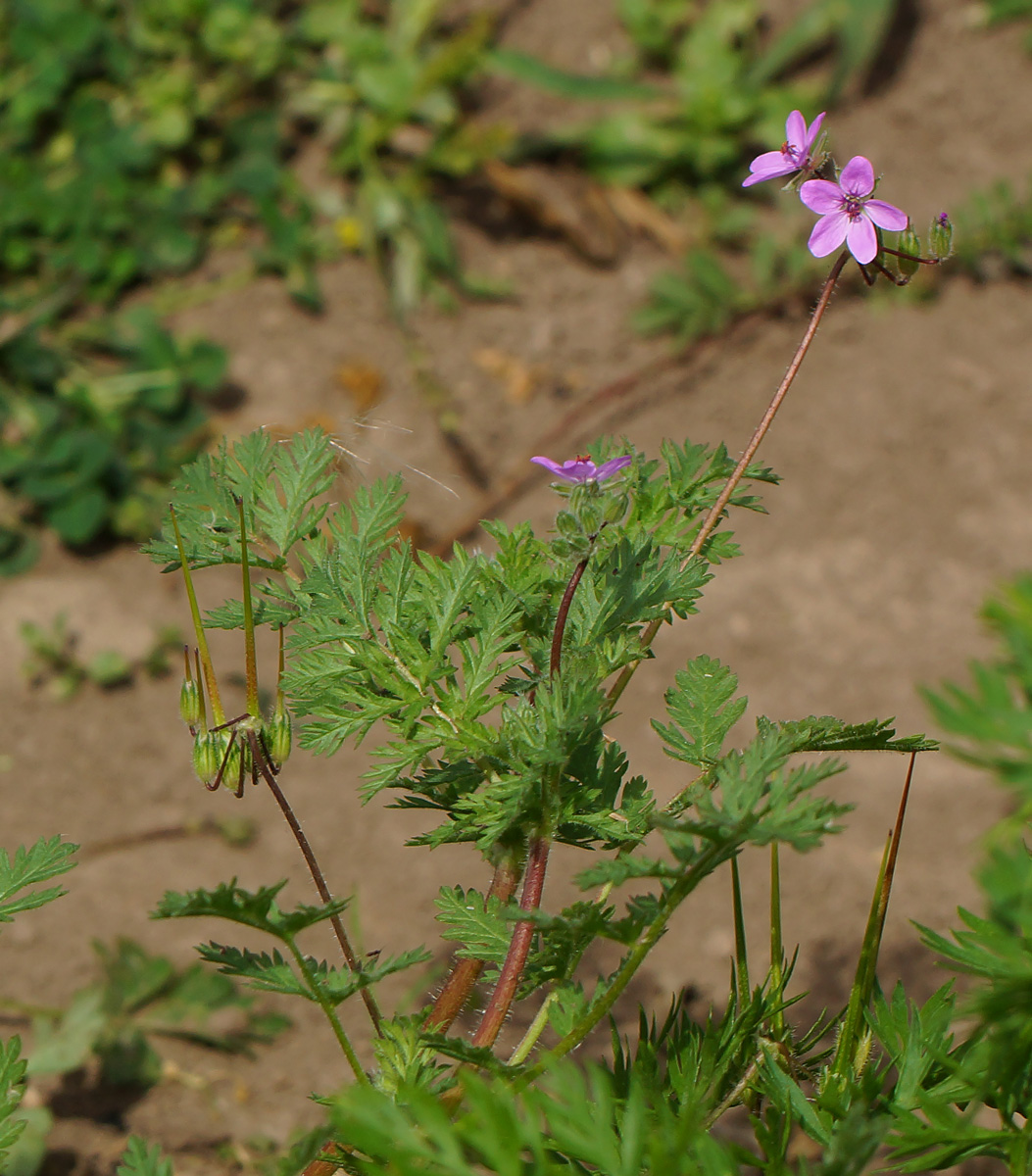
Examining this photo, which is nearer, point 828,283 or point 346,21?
point 828,283

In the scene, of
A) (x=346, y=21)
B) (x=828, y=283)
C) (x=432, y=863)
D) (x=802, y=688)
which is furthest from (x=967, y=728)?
(x=346, y=21)

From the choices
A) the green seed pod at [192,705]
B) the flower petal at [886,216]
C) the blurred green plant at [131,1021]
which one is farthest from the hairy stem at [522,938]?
the blurred green plant at [131,1021]

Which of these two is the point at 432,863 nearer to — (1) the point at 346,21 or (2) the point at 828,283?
(2) the point at 828,283

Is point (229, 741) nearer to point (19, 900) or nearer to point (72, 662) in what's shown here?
point (19, 900)

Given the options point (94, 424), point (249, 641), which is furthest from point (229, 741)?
point (94, 424)

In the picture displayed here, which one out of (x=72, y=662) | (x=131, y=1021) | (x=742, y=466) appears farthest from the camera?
(x=72, y=662)

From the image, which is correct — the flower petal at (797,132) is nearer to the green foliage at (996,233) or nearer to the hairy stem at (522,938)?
the hairy stem at (522,938)

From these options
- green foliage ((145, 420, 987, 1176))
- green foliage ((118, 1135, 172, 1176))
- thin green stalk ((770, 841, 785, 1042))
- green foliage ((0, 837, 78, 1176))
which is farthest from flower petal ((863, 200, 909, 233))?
green foliage ((118, 1135, 172, 1176))
